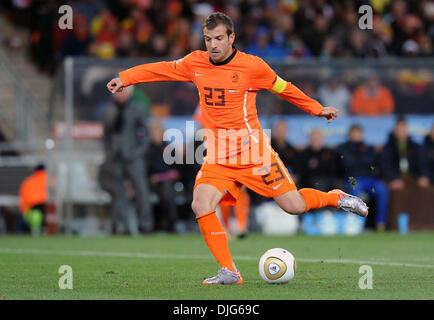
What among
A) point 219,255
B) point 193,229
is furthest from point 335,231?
point 219,255

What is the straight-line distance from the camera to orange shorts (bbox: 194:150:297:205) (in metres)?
7.71

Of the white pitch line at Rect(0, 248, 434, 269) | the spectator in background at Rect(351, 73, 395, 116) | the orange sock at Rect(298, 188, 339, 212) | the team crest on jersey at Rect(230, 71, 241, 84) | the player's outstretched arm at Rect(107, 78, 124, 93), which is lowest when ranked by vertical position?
the white pitch line at Rect(0, 248, 434, 269)

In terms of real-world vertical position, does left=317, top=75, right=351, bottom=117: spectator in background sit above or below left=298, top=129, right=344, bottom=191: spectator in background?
above

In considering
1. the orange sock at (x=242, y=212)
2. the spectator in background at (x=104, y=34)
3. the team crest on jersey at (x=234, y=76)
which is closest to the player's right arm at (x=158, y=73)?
the team crest on jersey at (x=234, y=76)

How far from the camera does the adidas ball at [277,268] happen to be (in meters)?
7.41

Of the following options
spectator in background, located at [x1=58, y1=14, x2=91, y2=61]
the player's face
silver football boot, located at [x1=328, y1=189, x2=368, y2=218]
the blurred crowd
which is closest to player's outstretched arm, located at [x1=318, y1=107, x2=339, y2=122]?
silver football boot, located at [x1=328, y1=189, x2=368, y2=218]

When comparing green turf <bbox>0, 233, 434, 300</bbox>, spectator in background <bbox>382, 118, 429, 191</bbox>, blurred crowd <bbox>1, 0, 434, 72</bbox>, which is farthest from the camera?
blurred crowd <bbox>1, 0, 434, 72</bbox>

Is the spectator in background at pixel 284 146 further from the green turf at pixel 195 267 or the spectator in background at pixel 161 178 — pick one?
the spectator in background at pixel 161 178

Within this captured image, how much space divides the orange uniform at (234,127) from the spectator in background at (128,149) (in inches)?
293

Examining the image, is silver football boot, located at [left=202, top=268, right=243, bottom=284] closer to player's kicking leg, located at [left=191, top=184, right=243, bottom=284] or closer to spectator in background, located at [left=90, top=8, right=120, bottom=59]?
player's kicking leg, located at [left=191, top=184, right=243, bottom=284]

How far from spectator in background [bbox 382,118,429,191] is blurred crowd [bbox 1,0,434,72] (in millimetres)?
2802
